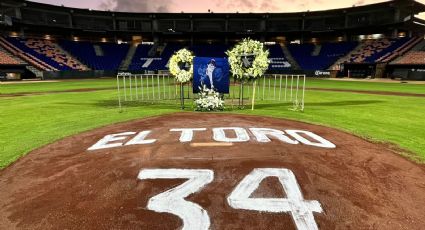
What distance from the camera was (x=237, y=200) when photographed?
534cm

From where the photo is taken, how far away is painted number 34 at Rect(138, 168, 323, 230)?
15.6ft

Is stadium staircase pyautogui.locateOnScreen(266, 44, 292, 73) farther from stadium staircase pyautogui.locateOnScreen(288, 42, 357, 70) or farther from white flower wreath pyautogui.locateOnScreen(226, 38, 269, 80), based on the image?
white flower wreath pyautogui.locateOnScreen(226, 38, 269, 80)

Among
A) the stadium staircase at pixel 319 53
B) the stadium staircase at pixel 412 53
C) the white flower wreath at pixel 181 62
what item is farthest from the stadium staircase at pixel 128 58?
the stadium staircase at pixel 412 53

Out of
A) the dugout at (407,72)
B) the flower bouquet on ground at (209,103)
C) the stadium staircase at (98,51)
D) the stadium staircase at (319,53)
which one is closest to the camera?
the flower bouquet on ground at (209,103)

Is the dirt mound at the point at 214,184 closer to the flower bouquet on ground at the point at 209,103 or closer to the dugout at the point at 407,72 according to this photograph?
the flower bouquet on ground at the point at 209,103

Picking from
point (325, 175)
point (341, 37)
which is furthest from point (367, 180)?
point (341, 37)

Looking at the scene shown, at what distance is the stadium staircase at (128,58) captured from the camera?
62.3 metres

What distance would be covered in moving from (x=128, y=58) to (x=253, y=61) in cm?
5524

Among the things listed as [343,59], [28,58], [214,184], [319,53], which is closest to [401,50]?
[343,59]

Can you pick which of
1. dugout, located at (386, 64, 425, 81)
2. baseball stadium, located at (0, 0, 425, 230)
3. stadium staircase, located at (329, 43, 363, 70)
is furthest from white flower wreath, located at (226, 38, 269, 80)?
stadium staircase, located at (329, 43, 363, 70)

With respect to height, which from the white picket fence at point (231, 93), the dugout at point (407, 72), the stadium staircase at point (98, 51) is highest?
the stadium staircase at point (98, 51)

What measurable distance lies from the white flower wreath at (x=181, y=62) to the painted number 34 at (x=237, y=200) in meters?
11.1

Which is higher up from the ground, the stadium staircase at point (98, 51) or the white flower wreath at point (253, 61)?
the stadium staircase at point (98, 51)

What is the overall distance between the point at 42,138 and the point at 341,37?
7326 centimetres
